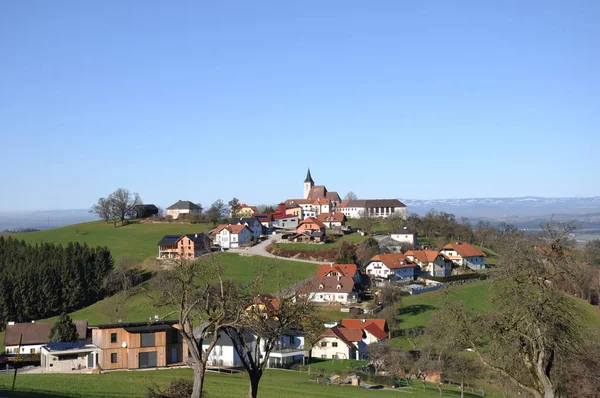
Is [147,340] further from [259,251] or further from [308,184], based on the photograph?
[308,184]

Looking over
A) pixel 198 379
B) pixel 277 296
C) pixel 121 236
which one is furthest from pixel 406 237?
pixel 198 379

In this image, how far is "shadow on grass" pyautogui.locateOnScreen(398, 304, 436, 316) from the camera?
6544 cm

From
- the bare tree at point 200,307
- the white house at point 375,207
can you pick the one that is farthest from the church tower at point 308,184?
the bare tree at point 200,307

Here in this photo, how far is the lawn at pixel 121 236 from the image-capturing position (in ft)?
335

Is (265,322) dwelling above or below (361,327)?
above

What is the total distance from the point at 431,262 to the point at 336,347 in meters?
39.2

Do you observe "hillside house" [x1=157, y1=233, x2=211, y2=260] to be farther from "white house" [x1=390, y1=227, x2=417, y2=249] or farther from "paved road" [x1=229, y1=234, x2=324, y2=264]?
"white house" [x1=390, y1=227, x2=417, y2=249]

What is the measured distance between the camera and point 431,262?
8950 cm

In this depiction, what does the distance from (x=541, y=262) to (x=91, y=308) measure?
61875 mm

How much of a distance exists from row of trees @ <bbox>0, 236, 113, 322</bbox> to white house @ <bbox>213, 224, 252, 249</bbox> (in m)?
25.2

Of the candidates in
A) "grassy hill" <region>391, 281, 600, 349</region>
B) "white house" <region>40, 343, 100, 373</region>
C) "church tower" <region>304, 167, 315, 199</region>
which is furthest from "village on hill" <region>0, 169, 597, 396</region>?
"church tower" <region>304, 167, 315, 199</region>

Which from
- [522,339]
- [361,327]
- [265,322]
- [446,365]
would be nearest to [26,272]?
[361,327]

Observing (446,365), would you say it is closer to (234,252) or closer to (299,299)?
(299,299)

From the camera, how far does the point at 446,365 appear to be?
41000mm
